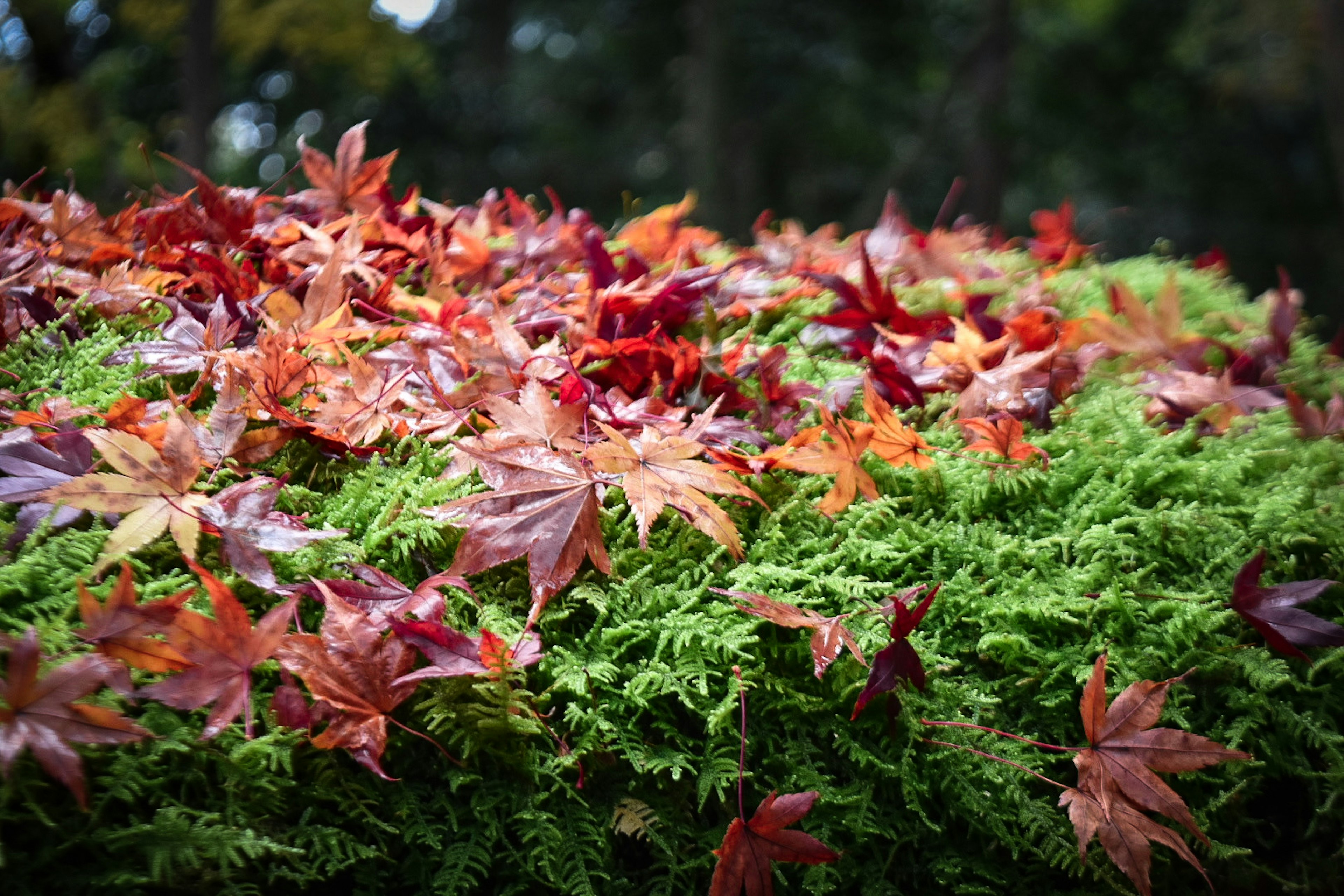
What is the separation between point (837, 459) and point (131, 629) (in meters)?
0.60

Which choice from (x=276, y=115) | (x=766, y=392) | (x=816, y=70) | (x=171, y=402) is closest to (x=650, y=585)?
(x=766, y=392)

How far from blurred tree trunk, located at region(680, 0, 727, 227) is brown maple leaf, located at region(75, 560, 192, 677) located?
308 inches

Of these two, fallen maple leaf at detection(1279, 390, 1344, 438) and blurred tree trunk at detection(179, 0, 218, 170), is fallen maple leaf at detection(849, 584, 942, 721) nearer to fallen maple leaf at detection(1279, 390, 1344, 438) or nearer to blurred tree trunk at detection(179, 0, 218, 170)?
fallen maple leaf at detection(1279, 390, 1344, 438)

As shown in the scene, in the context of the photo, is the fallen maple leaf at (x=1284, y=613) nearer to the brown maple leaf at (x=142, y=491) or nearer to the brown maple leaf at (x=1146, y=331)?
the brown maple leaf at (x=1146, y=331)

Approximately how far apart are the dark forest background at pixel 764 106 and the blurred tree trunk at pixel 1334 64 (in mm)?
3383

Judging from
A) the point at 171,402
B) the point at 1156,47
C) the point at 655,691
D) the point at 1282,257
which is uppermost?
the point at 171,402

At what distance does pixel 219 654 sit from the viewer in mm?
573

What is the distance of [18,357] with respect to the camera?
0.89 meters

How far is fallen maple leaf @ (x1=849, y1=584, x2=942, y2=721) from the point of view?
66 cm

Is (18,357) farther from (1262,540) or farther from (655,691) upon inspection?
(1262,540)

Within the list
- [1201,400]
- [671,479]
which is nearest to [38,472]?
[671,479]

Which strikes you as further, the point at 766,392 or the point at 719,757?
the point at 766,392

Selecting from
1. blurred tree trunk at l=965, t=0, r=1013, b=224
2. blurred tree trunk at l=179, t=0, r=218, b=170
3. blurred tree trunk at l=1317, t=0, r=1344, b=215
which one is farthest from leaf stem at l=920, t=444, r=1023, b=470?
blurred tree trunk at l=965, t=0, r=1013, b=224

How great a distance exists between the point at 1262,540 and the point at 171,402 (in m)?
1.09
